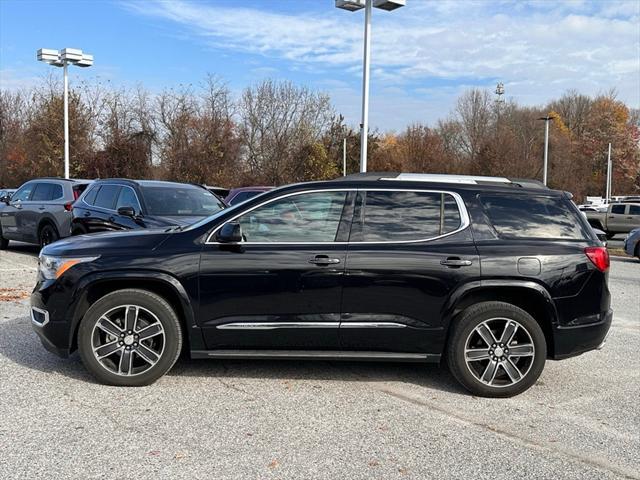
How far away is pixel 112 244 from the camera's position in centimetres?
485

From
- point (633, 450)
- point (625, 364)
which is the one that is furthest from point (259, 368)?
point (625, 364)

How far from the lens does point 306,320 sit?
15.6 feet

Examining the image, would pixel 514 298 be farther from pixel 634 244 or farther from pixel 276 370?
pixel 634 244

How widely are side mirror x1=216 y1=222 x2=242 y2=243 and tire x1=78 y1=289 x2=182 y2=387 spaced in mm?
698

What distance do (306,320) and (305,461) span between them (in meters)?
1.34

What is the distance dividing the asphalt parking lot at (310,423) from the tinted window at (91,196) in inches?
211

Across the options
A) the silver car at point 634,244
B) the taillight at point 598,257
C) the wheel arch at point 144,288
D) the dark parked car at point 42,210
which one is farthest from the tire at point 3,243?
the silver car at point 634,244

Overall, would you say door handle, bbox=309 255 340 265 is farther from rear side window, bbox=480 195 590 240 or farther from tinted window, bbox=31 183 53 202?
tinted window, bbox=31 183 53 202

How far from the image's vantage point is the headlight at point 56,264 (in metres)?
4.81

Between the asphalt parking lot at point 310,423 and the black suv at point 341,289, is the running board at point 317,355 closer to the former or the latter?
the black suv at point 341,289

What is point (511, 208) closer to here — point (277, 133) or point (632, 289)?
point (632, 289)

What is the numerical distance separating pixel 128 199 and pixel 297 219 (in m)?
5.70

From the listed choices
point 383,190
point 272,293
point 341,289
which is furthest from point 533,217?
point 272,293

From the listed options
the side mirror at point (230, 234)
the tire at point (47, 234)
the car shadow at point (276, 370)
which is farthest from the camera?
the tire at point (47, 234)
